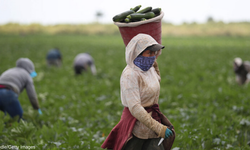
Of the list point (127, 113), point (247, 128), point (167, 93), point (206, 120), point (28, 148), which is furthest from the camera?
point (167, 93)

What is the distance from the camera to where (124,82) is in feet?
6.99

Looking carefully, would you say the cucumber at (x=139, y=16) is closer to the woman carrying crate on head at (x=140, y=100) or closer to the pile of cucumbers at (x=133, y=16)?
the pile of cucumbers at (x=133, y=16)

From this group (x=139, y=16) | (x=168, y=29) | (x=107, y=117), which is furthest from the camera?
(x=168, y=29)

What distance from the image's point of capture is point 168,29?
57188 millimetres

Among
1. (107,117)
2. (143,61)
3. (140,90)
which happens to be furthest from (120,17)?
(107,117)

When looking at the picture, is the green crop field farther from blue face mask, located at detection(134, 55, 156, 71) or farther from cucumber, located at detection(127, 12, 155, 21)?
cucumber, located at detection(127, 12, 155, 21)

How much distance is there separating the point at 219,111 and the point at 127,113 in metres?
3.17

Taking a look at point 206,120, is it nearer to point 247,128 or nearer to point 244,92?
point 247,128

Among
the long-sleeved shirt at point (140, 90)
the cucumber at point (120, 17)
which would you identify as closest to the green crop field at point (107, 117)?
the long-sleeved shirt at point (140, 90)

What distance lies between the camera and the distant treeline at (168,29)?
5153 centimetres

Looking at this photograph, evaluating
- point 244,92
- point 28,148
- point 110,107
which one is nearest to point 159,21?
point 28,148

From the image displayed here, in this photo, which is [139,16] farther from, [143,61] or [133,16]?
[143,61]

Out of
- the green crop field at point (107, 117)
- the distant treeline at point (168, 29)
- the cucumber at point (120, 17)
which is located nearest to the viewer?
the cucumber at point (120, 17)

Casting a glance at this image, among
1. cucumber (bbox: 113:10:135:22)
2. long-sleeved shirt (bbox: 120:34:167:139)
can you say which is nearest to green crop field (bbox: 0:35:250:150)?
long-sleeved shirt (bbox: 120:34:167:139)
